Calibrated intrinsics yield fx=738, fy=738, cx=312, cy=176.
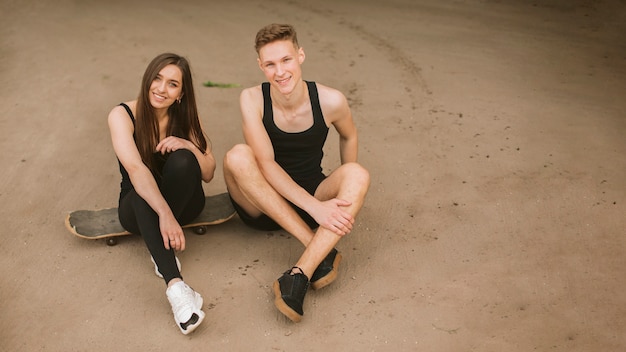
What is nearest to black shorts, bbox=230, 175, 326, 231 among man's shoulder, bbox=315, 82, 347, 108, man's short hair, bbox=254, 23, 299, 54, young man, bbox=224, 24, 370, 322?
young man, bbox=224, 24, 370, 322

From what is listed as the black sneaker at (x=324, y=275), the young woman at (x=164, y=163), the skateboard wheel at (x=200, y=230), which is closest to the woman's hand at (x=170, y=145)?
the young woman at (x=164, y=163)

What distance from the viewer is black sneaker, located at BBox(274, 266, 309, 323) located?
108 inches

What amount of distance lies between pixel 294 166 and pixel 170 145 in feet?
1.76

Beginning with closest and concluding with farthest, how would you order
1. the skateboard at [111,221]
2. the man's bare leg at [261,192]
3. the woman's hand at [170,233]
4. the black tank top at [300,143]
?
the woman's hand at [170,233] < the man's bare leg at [261,192] < the black tank top at [300,143] < the skateboard at [111,221]

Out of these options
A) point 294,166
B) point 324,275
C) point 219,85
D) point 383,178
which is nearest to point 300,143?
point 294,166

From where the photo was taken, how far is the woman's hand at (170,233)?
2.90 meters

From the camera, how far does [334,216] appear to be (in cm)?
293

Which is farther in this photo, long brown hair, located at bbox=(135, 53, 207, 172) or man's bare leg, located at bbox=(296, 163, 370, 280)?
long brown hair, located at bbox=(135, 53, 207, 172)

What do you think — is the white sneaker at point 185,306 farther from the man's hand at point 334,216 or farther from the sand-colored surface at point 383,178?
the man's hand at point 334,216

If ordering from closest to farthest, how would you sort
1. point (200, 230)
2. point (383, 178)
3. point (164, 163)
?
1. point (164, 163)
2. point (200, 230)
3. point (383, 178)

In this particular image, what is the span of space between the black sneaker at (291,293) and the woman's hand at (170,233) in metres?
0.42

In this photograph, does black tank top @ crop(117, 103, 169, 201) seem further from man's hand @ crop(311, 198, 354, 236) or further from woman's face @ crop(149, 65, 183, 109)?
man's hand @ crop(311, 198, 354, 236)

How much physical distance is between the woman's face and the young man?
28cm

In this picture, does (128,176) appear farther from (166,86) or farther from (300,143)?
(300,143)
